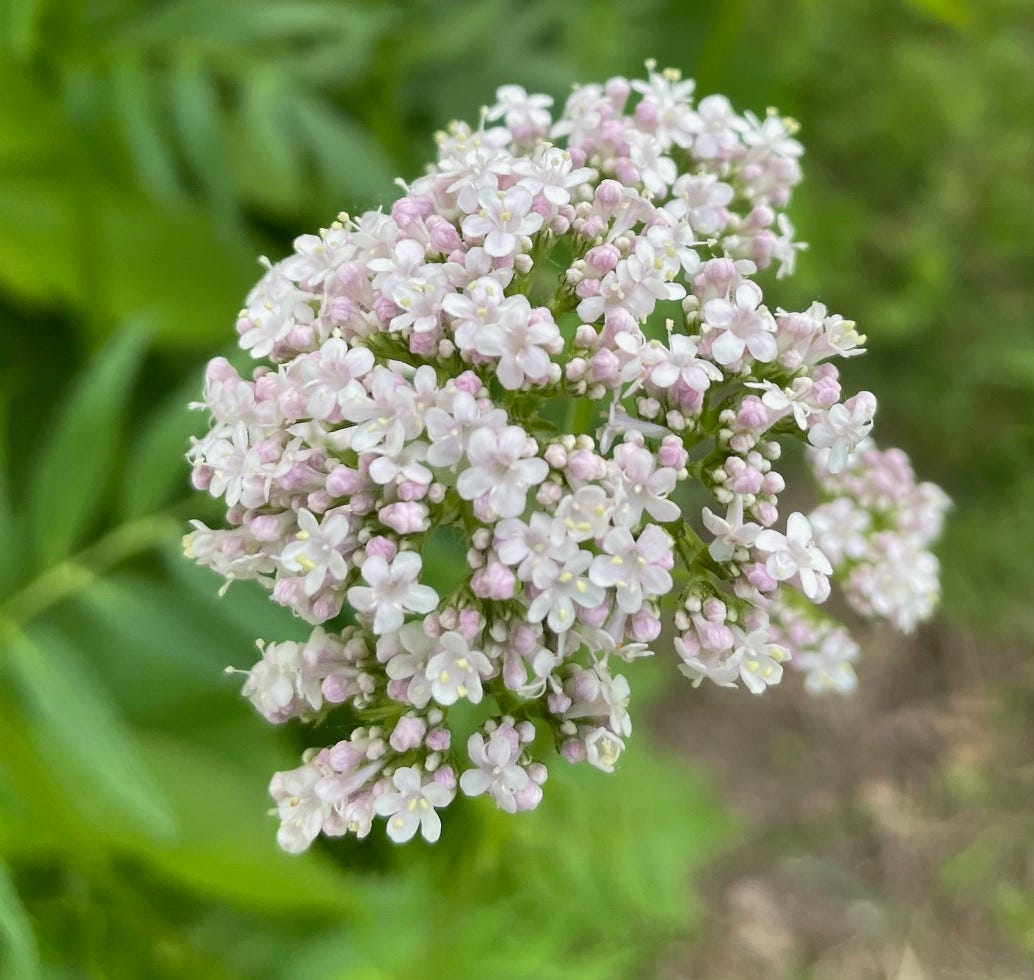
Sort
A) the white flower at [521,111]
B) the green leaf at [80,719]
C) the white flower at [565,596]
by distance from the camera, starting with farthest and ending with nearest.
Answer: the green leaf at [80,719], the white flower at [521,111], the white flower at [565,596]

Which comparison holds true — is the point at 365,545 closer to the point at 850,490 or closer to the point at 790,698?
the point at 850,490

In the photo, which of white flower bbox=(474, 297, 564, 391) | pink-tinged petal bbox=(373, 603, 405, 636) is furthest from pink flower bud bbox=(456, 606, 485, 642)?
white flower bbox=(474, 297, 564, 391)

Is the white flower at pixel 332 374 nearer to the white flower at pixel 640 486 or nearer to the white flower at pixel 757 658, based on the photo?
the white flower at pixel 640 486

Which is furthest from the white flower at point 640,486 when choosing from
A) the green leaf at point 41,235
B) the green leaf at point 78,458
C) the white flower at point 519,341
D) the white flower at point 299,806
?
the green leaf at point 41,235

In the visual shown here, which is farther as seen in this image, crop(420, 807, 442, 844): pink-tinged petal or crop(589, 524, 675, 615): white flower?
crop(420, 807, 442, 844): pink-tinged petal

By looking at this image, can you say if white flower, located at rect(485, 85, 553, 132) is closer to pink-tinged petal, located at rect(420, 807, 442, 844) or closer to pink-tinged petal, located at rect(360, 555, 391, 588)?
pink-tinged petal, located at rect(360, 555, 391, 588)

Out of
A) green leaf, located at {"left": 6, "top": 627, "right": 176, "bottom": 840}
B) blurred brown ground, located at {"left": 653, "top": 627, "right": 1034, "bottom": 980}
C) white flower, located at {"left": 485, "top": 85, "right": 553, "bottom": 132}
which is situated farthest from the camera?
blurred brown ground, located at {"left": 653, "top": 627, "right": 1034, "bottom": 980}

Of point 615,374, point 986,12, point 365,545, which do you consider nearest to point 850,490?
point 615,374
